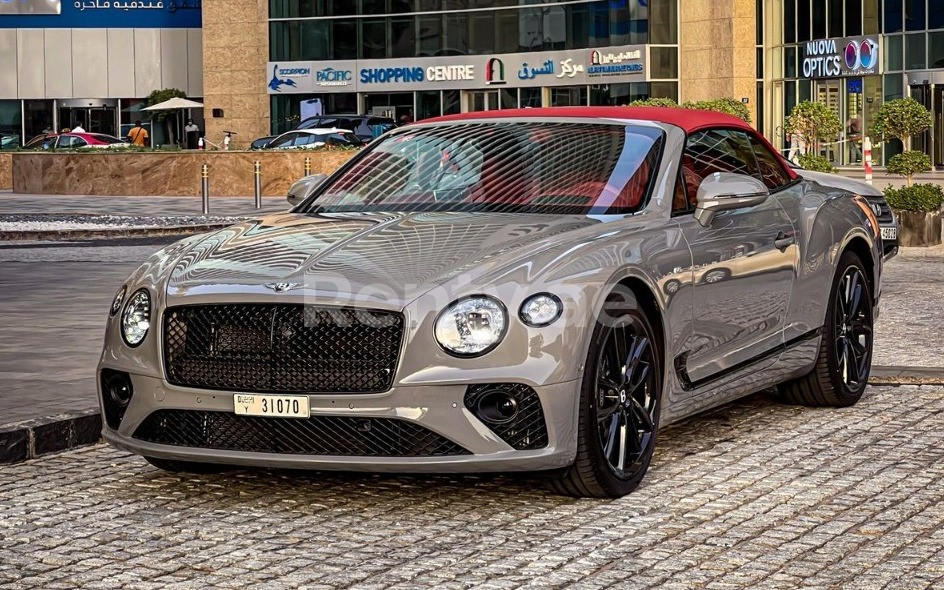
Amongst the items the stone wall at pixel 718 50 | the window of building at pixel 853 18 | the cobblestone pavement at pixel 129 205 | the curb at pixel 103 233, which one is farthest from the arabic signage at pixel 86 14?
the curb at pixel 103 233

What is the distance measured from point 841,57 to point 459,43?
1742cm

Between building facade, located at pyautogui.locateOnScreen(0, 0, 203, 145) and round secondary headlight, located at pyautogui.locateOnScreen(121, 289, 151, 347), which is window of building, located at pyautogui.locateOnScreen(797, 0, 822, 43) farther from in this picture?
round secondary headlight, located at pyautogui.locateOnScreen(121, 289, 151, 347)

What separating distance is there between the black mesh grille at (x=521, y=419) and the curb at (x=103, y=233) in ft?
58.9

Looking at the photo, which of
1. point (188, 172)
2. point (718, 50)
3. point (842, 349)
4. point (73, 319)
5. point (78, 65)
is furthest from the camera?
point (78, 65)

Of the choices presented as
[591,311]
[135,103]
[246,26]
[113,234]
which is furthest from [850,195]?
[135,103]

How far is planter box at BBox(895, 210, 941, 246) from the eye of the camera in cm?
2003

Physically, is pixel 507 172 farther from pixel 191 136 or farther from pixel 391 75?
pixel 191 136

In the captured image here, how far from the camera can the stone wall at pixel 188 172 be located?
3747 cm

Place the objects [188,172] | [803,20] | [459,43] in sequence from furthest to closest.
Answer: [459,43] < [803,20] < [188,172]

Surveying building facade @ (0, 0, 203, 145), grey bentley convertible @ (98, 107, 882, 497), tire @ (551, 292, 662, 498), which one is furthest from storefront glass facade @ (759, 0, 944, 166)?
tire @ (551, 292, 662, 498)

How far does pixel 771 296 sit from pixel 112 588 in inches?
147

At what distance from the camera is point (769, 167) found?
8.69 meters

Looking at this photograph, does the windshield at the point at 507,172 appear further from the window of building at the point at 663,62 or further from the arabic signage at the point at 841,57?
the window of building at the point at 663,62

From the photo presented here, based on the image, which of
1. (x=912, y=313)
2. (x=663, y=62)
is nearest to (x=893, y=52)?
(x=663, y=62)
